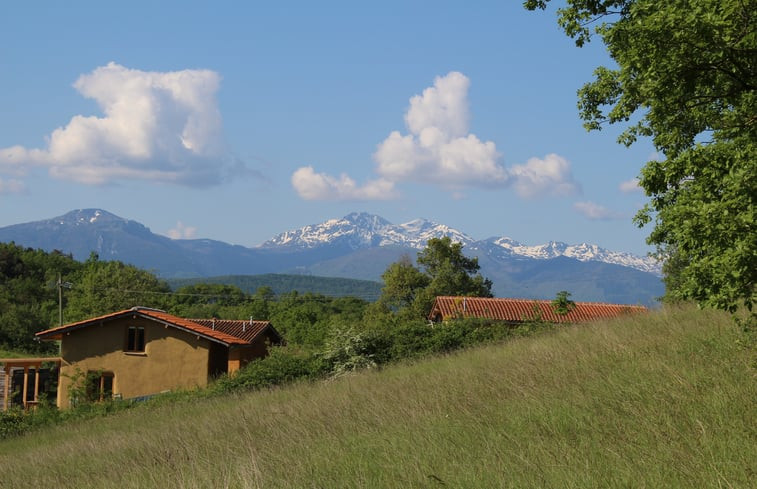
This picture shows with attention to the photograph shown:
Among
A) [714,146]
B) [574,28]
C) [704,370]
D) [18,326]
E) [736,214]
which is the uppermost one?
[574,28]

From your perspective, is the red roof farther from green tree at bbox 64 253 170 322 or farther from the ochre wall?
green tree at bbox 64 253 170 322

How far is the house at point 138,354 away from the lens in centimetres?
3612

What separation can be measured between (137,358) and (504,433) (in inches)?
1281

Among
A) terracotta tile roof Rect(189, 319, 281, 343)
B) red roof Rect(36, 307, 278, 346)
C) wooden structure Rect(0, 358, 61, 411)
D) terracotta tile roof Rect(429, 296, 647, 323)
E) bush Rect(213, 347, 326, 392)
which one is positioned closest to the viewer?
bush Rect(213, 347, 326, 392)

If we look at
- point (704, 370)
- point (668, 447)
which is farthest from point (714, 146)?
point (668, 447)

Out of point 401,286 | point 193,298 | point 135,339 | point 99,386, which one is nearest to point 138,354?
point 135,339

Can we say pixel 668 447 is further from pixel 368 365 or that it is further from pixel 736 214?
pixel 368 365

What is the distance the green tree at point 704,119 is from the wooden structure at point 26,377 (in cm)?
3774

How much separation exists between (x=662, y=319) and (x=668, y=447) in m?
9.56

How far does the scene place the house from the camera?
36125mm

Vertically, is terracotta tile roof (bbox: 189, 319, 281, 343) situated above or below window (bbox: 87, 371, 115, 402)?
above

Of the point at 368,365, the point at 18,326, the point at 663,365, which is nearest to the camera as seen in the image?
the point at 663,365

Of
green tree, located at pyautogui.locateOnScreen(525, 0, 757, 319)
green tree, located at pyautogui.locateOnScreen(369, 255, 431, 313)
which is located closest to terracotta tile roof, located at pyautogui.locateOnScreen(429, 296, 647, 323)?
green tree, located at pyautogui.locateOnScreen(369, 255, 431, 313)

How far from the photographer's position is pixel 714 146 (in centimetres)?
843
